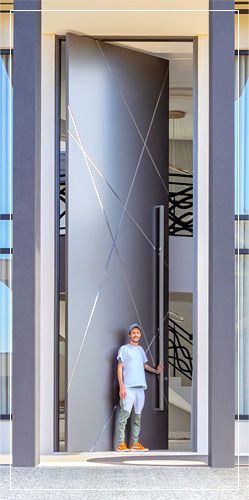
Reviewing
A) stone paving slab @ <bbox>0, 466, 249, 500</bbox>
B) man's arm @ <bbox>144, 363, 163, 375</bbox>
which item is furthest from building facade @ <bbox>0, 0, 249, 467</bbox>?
stone paving slab @ <bbox>0, 466, 249, 500</bbox>

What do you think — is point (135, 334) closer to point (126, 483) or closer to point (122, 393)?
point (122, 393)

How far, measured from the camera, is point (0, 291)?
757 centimetres

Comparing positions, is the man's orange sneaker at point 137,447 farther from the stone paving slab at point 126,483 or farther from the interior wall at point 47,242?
the stone paving slab at point 126,483

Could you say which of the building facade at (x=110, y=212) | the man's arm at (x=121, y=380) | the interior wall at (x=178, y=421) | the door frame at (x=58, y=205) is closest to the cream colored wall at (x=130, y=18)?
the building facade at (x=110, y=212)

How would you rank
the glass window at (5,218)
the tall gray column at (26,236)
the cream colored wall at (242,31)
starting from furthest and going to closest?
the cream colored wall at (242,31)
the glass window at (5,218)
the tall gray column at (26,236)

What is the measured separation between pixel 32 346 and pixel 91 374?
2.42 meters

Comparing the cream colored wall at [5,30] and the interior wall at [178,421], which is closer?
the cream colored wall at [5,30]

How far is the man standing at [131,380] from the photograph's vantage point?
9070 millimetres

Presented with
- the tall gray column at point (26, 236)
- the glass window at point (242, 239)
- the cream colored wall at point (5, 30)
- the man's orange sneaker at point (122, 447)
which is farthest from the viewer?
the man's orange sneaker at point (122, 447)

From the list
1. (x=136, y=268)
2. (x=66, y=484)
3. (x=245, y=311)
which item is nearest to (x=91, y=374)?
(x=136, y=268)

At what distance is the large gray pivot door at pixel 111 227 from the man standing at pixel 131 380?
133mm

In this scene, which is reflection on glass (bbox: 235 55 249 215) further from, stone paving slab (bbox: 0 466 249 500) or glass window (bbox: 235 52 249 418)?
stone paving slab (bbox: 0 466 249 500)

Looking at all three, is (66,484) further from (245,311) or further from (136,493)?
(245,311)

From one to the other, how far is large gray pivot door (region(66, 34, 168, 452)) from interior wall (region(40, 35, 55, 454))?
0.60 feet
